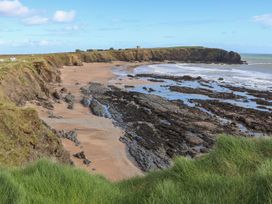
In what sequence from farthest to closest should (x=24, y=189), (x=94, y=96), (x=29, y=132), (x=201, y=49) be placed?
(x=201, y=49)
(x=94, y=96)
(x=29, y=132)
(x=24, y=189)

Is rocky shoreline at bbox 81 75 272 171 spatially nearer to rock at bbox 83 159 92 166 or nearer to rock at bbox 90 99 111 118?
rock at bbox 90 99 111 118

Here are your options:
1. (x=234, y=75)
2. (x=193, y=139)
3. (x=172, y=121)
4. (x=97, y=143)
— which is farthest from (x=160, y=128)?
(x=234, y=75)

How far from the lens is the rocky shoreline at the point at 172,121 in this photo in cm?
2203

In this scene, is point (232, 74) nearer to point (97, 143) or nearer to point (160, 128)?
point (160, 128)

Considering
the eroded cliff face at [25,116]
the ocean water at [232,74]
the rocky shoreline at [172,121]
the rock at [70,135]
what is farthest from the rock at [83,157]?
the ocean water at [232,74]

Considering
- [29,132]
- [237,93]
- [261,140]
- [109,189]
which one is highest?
[261,140]

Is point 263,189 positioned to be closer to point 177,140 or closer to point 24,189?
point 24,189

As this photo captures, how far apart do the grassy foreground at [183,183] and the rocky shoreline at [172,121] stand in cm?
1191

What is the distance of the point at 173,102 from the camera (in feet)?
121

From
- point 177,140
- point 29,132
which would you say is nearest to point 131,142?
point 177,140

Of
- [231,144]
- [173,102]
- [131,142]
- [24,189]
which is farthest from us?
[173,102]

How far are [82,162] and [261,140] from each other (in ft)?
42.5

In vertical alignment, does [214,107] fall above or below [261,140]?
below

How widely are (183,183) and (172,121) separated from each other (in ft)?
77.9
